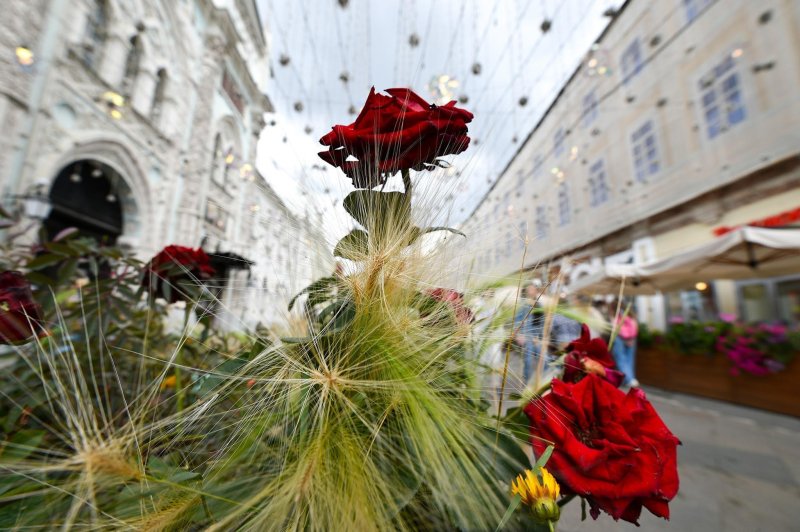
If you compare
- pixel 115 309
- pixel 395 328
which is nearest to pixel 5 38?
pixel 115 309

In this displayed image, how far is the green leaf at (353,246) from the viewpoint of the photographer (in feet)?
1.57

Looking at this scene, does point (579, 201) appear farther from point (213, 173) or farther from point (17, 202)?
point (17, 202)

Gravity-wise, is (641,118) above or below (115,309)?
above

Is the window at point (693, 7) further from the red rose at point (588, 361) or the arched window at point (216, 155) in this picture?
the arched window at point (216, 155)

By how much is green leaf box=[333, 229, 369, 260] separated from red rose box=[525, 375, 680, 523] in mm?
298

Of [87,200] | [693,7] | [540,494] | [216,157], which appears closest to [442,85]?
[540,494]

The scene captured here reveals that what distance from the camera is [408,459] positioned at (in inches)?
14.1

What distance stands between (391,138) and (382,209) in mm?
97

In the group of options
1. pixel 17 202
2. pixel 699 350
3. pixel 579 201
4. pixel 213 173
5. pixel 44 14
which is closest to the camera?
pixel 17 202

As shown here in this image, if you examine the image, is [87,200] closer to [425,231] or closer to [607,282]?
[425,231]

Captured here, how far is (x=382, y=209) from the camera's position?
1.62ft

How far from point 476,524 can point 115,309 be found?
1.10 metres

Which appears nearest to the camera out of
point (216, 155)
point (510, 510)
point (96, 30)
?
point (510, 510)

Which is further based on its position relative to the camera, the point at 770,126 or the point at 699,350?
the point at 770,126
